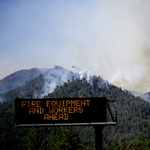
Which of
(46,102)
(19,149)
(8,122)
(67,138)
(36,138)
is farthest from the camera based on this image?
(8,122)

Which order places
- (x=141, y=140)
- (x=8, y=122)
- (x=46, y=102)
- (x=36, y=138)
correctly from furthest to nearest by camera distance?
(x=8, y=122) → (x=141, y=140) → (x=36, y=138) → (x=46, y=102)

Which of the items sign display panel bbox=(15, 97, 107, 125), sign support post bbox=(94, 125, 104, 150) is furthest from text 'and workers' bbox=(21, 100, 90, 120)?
sign support post bbox=(94, 125, 104, 150)

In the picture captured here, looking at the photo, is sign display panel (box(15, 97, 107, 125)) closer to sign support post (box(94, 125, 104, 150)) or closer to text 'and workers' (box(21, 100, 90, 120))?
text 'and workers' (box(21, 100, 90, 120))

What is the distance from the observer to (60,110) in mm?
28734

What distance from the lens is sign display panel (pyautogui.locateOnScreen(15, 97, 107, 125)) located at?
28700 millimetres

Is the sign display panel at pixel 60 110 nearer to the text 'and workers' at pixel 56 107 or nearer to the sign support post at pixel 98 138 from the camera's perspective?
the text 'and workers' at pixel 56 107

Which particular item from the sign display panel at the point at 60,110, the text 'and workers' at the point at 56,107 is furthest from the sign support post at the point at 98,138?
the text 'and workers' at the point at 56,107

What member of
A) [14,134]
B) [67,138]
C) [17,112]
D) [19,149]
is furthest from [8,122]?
[17,112]

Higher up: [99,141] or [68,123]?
[68,123]

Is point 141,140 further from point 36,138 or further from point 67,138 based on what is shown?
point 67,138

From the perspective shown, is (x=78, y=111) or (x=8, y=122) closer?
(x=78, y=111)

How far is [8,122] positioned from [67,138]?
4729 inches

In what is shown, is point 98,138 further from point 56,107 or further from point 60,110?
point 56,107

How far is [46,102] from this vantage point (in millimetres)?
28812
